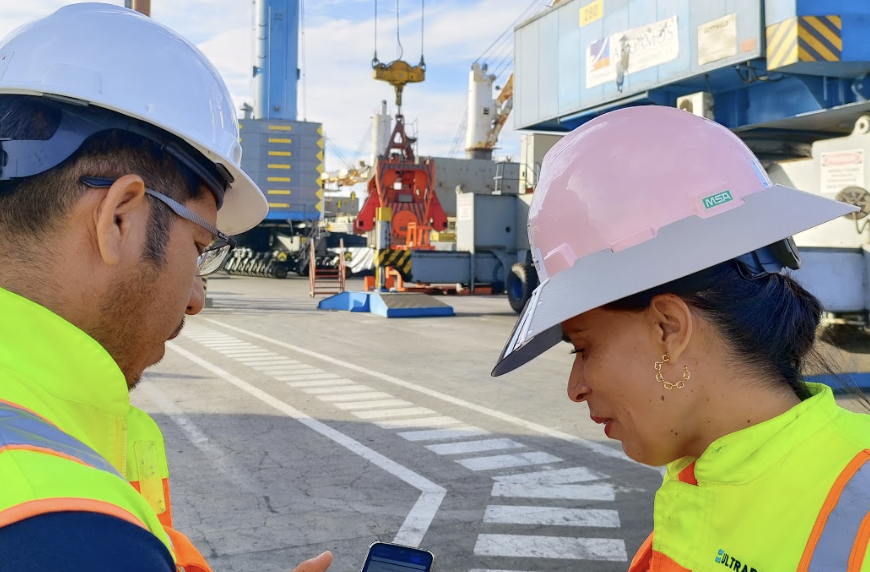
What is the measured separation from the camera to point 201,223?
154 cm

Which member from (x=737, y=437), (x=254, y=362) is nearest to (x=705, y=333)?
(x=737, y=437)

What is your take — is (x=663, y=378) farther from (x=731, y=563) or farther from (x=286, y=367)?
(x=286, y=367)

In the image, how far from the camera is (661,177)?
57.9 inches

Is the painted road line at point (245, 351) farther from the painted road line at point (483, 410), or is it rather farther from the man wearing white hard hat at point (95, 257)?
the man wearing white hard hat at point (95, 257)

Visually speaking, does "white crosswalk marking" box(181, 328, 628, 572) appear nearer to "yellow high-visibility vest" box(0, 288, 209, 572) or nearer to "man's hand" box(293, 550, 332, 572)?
"man's hand" box(293, 550, 332, 572)

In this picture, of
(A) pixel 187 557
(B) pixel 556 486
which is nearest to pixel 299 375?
(B) pixel 556 486

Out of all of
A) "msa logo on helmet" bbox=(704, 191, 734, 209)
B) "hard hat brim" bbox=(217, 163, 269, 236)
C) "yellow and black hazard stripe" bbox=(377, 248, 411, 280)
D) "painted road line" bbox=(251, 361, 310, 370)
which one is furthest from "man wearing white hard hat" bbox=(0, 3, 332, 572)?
"yellow and black hazard stripe" bbox=(377, 248, 411, 280)

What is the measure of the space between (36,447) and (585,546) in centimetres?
343

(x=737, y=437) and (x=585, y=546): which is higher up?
(x=737, y=437)

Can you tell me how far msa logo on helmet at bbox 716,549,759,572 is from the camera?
1262 mm

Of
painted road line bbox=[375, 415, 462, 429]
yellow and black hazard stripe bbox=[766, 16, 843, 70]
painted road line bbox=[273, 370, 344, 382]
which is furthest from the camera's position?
yellow and black hazard stripe bbox=[766, 16, 843, 70]

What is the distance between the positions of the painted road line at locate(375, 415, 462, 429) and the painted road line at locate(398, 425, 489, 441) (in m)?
0.19

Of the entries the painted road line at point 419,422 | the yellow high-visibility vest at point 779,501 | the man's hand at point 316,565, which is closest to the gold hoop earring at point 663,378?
the yellow high-visibility vest at point 779,501

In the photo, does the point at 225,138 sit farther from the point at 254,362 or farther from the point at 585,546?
the point at 254,362
